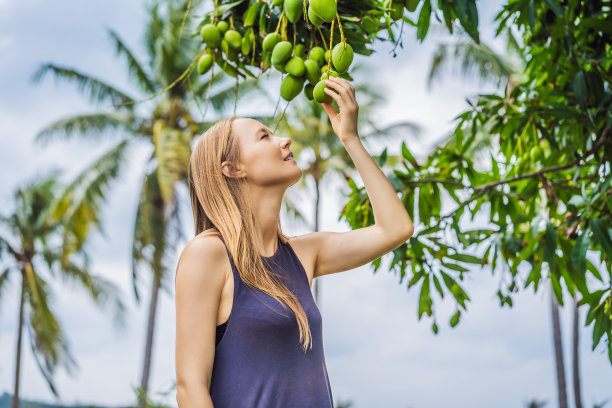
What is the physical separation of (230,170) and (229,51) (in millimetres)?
413

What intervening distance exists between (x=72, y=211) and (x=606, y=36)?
10.6 meters

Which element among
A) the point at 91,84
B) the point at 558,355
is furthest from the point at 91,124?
the point at 558,355

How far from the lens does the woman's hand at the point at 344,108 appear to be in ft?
4.48

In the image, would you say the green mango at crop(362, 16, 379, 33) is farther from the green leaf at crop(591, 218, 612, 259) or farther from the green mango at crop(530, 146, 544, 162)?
the green mango at crop(530, 146, 544, 162)

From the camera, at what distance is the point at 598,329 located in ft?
7.10

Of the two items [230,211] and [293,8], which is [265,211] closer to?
[230,211]

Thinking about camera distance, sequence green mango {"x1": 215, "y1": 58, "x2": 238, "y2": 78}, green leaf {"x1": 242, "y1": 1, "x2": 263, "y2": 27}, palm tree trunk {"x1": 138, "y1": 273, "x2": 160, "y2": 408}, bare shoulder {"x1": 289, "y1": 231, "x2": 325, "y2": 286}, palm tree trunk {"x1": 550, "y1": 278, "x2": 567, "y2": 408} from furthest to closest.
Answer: palm tree trunk {"x1": 138, "y1": 273, "x2": 160, "y2": 408}
palm tree trunk {"x1": 550, "y1": 278, "x2": 567, "y2": 408}
green mango {"x1": 215, "y1": 58, "x2": 238, "y2": 78}
green leaf {"x1": 242, "y1": 1, "x2": 263, "y2": 27}
bare shoulder {"x1": 289, "y1": 231, "x2": 325, "y2": 286}

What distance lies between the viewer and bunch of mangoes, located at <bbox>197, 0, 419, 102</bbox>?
1.34 m

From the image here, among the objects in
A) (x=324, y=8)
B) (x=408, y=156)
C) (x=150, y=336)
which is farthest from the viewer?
(x=150, y=336)

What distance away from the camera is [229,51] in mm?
1775

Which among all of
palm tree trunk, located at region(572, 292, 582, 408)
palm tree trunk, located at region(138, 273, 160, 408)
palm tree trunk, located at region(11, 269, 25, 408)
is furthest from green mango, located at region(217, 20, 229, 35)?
palm tree trunk, located at region(11, 269, 25, 408)

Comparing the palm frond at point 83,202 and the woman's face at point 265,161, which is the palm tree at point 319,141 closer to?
the palm frond at point 83,202

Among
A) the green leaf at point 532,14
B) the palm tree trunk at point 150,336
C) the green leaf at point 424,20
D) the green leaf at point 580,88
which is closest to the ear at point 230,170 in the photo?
the green leaf at point 424,20

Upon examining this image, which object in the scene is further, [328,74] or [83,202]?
[83,202]
